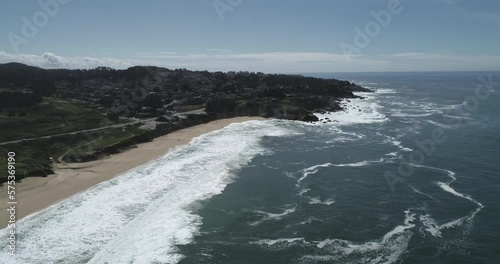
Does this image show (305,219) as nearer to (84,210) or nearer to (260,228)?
(260,228)

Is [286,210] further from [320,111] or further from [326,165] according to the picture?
[320,111]

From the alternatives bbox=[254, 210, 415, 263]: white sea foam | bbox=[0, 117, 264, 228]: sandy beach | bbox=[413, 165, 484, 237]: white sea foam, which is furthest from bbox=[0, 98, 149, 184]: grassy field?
bbox=[413, 165, 484, 237]: white sea foam

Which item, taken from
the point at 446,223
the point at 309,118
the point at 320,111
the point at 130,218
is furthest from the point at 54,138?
the point at 320,111

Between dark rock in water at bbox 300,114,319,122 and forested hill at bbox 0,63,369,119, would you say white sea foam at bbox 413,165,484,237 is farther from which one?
forested hill at bbox 0,63,369,119

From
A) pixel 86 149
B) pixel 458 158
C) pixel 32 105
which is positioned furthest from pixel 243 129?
pixel 32 105

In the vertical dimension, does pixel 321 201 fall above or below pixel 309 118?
below

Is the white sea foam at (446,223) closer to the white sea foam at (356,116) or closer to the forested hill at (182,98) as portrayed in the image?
the white sea foam at (356,116)
